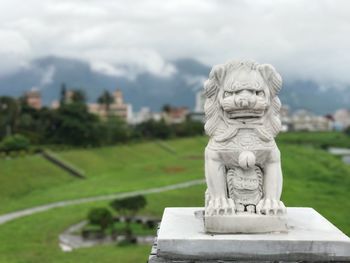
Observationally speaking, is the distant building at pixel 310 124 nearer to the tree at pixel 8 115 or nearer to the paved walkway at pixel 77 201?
the tree at pixel 8 115

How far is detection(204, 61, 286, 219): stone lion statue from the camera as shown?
20.1ft

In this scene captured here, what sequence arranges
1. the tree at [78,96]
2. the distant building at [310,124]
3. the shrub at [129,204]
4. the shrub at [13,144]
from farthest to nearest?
the distant building at [310,124] < the tree at [78,96] < the shrub at [13,144] < the shrub at [129,204]

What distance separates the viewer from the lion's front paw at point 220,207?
595 cm

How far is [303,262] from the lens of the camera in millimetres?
5398

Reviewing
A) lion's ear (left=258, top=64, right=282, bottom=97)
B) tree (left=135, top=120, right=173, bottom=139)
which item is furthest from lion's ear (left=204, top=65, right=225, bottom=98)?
tree (left=135, top=120, right=173, bottom=139)

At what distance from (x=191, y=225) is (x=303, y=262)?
61.2 inches

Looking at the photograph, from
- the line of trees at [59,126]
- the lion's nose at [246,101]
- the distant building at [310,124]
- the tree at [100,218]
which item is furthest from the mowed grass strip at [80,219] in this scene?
the distant building at [310,124]

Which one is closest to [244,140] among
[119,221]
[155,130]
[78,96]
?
[119,221]

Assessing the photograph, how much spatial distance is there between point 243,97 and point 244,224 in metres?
1.62

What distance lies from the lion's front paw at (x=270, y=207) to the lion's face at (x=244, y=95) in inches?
44.7

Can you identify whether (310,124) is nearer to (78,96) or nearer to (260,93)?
(78,96)

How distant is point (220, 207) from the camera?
19.7 feet

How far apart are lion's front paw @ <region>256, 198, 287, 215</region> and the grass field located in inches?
269

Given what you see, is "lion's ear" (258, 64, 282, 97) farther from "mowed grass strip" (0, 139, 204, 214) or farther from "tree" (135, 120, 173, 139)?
"tree" (135, 120, 173, 139)
